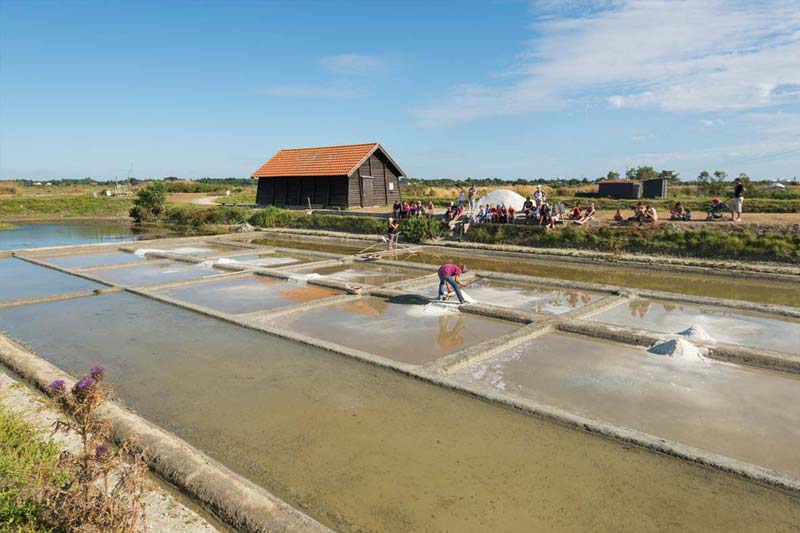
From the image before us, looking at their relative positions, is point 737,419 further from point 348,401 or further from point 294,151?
point 294,151

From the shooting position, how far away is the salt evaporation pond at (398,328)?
723 centimetres

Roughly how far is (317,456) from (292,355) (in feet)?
8.75

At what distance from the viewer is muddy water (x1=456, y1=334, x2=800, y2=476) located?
4.66 m

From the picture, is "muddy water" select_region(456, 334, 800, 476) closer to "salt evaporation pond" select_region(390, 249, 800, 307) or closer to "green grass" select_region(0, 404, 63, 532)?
"green grass" select_region(0, 404, 63, 532)

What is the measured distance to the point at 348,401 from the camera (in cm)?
546

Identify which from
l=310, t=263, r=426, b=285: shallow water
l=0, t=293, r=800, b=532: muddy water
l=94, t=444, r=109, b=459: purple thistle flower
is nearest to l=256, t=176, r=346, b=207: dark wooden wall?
l=310, t=263, r=426, b=285: shallow water

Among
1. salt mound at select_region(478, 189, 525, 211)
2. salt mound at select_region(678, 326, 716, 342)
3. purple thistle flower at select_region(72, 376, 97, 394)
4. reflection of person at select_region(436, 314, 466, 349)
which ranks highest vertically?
salt mound at select_region(478, 189, 525, 211)

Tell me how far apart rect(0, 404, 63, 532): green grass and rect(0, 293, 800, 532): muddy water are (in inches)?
42.7

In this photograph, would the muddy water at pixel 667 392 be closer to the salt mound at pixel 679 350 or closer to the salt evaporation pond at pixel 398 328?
the salt mound at pixel 679 350

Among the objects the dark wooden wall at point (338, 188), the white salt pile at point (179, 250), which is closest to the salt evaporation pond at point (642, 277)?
the white salt pile at point (179, 250)

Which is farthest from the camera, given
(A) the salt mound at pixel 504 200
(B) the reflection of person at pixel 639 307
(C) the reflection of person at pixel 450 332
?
(A) the salt mound at pixel 504 200

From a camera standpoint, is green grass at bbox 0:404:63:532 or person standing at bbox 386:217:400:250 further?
person standing at bbox 386:217:400:250

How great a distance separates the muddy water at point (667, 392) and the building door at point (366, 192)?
21894mm

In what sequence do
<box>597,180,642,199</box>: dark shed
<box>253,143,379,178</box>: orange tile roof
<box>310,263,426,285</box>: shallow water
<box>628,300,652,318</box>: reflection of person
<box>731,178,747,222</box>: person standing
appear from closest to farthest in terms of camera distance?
1. <box>628,300,652,318</box>: reflection of person
2. <box>310,263,426,285</box>: shallow water
3. <box>731,178,747,222</box>: person standing
4. <box>253,143,379,178</box>: orange tile roof
5. <box>597,180,642,199</box>: dark shed
